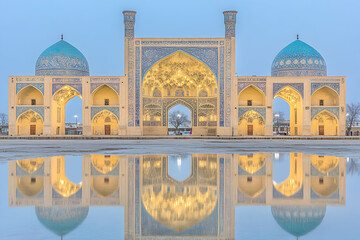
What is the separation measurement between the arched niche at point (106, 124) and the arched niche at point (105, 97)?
0.82 metres

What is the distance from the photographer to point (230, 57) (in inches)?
945

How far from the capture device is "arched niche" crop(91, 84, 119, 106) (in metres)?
25.1

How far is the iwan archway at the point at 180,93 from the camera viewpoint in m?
25.5

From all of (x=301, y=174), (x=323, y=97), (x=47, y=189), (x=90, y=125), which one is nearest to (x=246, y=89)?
(x=323, y=97)

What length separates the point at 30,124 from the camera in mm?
24719

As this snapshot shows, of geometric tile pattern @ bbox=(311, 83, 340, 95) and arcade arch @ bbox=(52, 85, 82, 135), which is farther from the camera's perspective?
arcade arch @ bbox=(52, 85, 82, 135)

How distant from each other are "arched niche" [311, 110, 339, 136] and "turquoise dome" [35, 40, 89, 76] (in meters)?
16.0

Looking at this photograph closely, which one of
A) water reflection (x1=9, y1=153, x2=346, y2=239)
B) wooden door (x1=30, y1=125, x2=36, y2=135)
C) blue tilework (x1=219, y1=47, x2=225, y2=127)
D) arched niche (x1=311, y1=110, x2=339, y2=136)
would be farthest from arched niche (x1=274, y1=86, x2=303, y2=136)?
water reflection (x1=9, y1=153, x2=346, y2=239)

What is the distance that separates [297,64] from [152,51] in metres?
9.77

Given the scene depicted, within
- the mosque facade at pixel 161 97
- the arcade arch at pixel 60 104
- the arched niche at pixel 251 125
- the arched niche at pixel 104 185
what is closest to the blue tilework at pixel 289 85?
the mosque facade at pixel 161 97

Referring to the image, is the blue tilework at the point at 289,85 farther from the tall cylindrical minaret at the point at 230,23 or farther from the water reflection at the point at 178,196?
the water reflection at the point at 178,196

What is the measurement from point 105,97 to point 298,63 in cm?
1304

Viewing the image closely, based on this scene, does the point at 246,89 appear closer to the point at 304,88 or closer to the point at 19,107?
the point at 304,88

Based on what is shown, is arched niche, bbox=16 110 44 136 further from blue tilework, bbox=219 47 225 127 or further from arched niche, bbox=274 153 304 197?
arched niche, bbox=274 153 304 197
